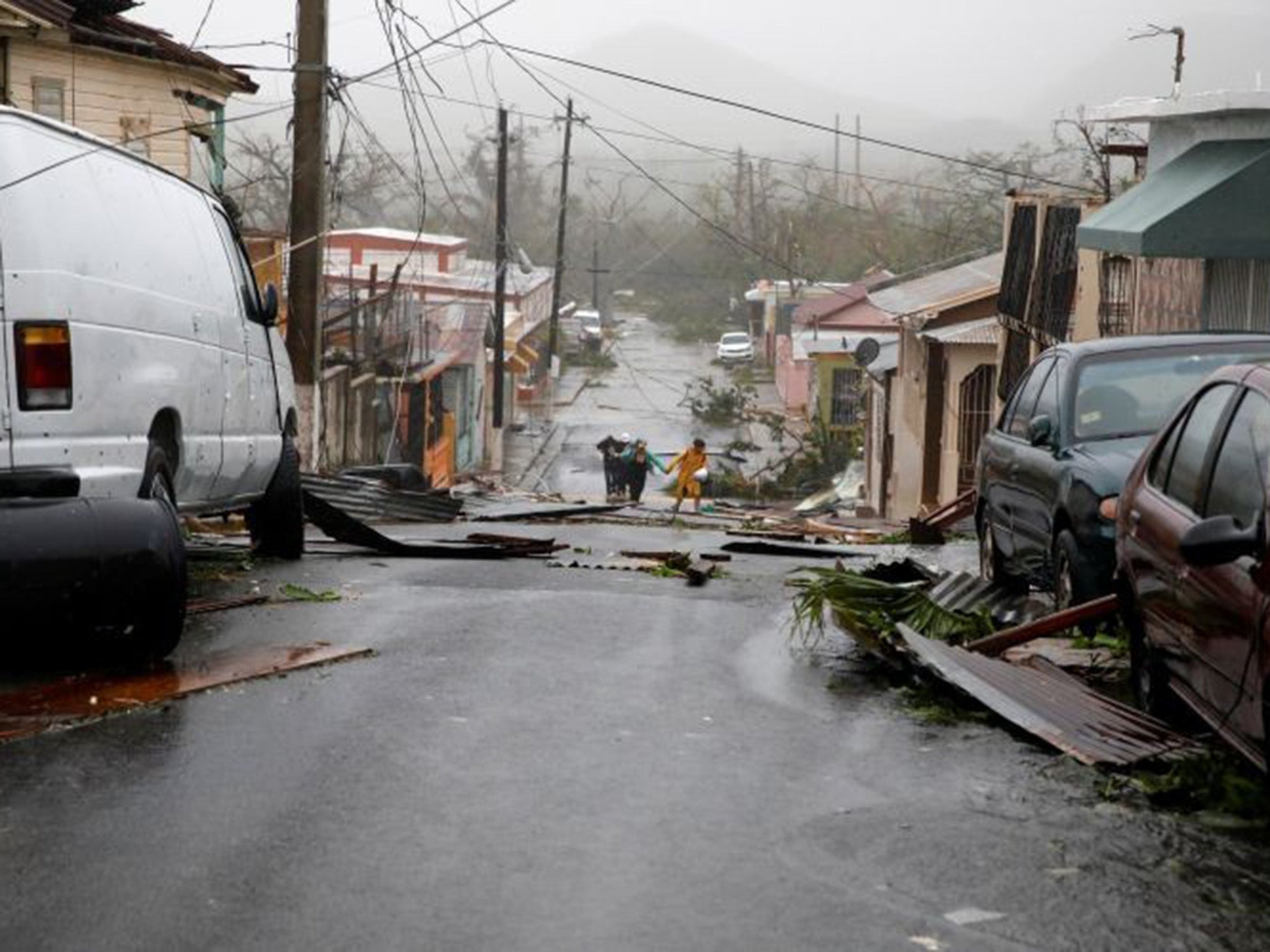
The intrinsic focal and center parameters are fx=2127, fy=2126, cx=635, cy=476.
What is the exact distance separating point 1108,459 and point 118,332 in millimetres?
5170

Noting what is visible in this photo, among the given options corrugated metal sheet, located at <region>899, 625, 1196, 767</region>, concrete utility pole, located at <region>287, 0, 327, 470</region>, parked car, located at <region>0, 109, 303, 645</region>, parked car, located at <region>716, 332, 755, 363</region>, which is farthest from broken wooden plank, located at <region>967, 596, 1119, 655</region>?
parked car, located at <region>716, 332, 755, 363</region>

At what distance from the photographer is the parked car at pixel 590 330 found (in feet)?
296

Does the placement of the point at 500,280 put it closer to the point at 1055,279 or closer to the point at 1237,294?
the point at 1055,279

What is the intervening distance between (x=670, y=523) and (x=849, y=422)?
132 feet

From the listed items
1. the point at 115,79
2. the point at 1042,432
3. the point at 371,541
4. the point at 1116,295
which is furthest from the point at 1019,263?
the point at 1042,432

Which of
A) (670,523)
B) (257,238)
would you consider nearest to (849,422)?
(257,238)

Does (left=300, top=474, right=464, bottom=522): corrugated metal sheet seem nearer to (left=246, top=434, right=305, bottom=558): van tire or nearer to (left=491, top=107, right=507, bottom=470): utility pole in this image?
(left=246, top=434, right=305, bottom=558): van tire

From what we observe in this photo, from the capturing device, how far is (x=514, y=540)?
15531mm

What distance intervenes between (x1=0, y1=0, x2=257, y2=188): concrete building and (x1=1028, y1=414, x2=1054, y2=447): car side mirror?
1664 centimetres

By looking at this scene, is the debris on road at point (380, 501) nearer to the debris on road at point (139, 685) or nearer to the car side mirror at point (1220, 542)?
the debris on road at point (139, 685)

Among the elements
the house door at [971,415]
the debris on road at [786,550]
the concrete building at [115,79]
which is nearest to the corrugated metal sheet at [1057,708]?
the debris on road at [786,550]

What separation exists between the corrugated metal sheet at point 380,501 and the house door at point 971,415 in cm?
2029

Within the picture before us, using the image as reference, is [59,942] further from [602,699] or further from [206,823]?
[602,699]

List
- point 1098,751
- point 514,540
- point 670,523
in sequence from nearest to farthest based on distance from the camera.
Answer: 1. point 1098,751
2. point 514,540
3. point 670,523
